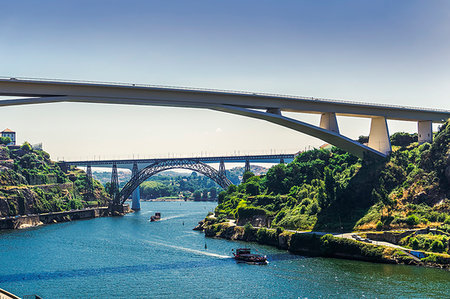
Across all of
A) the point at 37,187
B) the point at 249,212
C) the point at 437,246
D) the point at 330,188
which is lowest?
the point at 437,246

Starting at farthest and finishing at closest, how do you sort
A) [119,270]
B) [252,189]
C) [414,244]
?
A: [252,189] → [414,244] → [119,270]

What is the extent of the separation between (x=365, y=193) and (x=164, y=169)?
83369 mm

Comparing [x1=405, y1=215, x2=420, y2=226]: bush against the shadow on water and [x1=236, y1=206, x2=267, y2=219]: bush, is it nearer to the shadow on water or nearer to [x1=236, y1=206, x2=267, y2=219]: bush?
the shadow on water

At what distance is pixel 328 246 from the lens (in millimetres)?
52562

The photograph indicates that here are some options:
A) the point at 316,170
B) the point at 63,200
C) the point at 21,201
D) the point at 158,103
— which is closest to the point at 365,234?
the point at 316,170

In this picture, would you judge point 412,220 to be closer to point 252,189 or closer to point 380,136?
point 380,136

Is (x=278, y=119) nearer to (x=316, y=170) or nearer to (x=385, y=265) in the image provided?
(x=316, y=170)

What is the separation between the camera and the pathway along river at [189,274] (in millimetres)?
38094

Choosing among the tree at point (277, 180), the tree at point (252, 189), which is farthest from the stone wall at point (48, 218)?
the tree at point (277, 180)

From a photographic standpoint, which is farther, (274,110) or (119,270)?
(274,110)

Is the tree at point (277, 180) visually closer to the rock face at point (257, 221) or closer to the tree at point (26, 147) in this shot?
the rock face at point (257, 221)

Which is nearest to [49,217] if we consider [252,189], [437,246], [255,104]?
[252,189]

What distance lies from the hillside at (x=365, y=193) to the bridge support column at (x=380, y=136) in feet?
7.19

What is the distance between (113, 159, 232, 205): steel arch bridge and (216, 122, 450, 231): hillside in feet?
163
